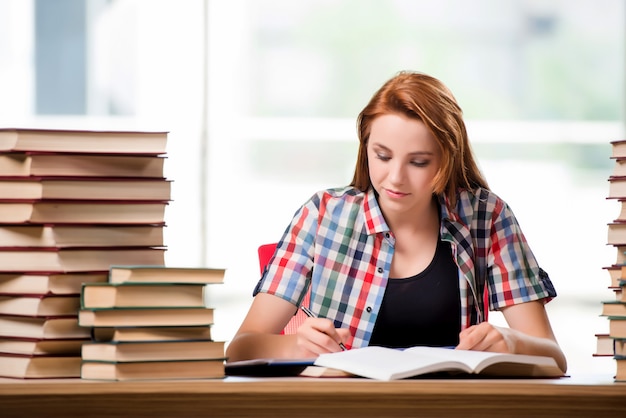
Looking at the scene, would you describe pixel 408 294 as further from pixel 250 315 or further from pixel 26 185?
pixel 26 185

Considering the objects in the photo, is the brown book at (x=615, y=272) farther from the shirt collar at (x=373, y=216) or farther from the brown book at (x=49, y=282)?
the brown book at (x=49, y=282)

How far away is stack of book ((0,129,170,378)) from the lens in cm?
141

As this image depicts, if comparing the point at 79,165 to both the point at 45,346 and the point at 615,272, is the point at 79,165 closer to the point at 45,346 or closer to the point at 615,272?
the point at 45,346

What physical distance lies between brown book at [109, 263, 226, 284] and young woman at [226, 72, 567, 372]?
469mm

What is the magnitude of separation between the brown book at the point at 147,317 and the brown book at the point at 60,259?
87mm

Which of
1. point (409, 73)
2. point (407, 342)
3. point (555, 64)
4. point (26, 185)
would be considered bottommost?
point (407, 342)

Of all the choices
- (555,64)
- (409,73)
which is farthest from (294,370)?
(555,64)

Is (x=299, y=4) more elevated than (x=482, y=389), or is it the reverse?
(x=299, y=4)

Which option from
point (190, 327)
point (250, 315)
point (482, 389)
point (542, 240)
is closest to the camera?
point (482, 389)

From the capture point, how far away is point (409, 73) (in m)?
2.01

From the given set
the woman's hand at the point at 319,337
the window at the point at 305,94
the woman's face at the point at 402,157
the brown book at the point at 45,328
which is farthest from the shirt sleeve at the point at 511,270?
the window at the point at 305,94

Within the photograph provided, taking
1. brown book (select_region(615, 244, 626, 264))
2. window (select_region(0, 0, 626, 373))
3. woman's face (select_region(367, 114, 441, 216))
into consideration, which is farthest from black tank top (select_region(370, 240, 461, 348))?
window (select_region(0, 0, 626, 373))

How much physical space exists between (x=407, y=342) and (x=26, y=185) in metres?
0.89

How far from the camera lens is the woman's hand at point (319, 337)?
5.18 ft
